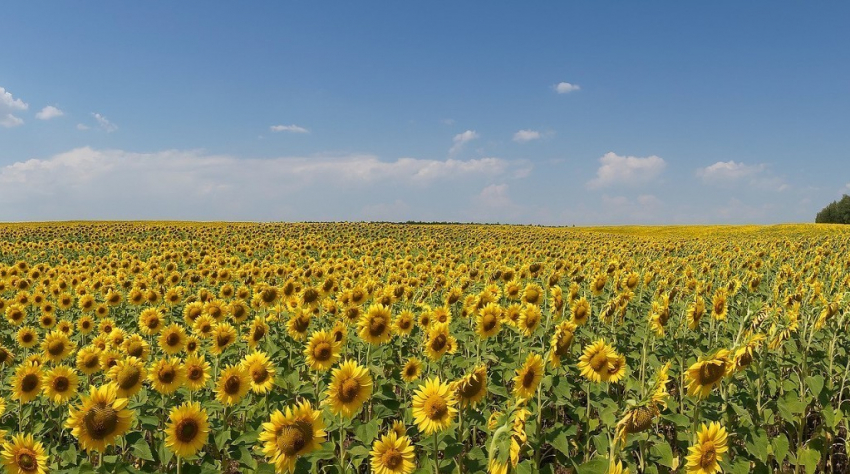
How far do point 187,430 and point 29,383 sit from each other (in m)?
2.33

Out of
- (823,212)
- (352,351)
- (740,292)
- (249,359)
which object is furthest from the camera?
(823,212)

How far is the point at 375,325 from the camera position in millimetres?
5734

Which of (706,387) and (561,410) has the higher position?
(706,387)

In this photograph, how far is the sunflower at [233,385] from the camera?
4.57 meters

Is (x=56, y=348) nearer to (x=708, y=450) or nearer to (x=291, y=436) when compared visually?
(x=291, y=436)

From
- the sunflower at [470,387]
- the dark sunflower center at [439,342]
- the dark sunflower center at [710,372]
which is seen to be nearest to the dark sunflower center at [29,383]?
the dark sunflower center at [439,342]

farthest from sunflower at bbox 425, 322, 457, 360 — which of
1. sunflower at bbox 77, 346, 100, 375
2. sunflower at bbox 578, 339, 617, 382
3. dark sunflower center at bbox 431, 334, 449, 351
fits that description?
sunflower at bbox 77, 346, 100, 375

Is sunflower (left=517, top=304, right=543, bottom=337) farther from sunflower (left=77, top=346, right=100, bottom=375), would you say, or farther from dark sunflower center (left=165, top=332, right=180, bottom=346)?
sunflower (left=77, top=346, right=100, bottom=375)

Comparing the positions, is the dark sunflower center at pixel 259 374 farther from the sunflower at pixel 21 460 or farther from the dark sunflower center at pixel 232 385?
the sunflower at pixel 21 460

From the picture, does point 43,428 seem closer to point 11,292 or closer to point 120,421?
point 120,421

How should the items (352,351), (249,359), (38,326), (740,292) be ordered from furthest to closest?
1. (740,292)
2. (38,326)
3. (352,351)
4. (249,359)

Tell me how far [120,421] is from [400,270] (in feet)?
27.7

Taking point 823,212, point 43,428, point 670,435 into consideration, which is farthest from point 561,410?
point 823,212

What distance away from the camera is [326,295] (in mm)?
8188
